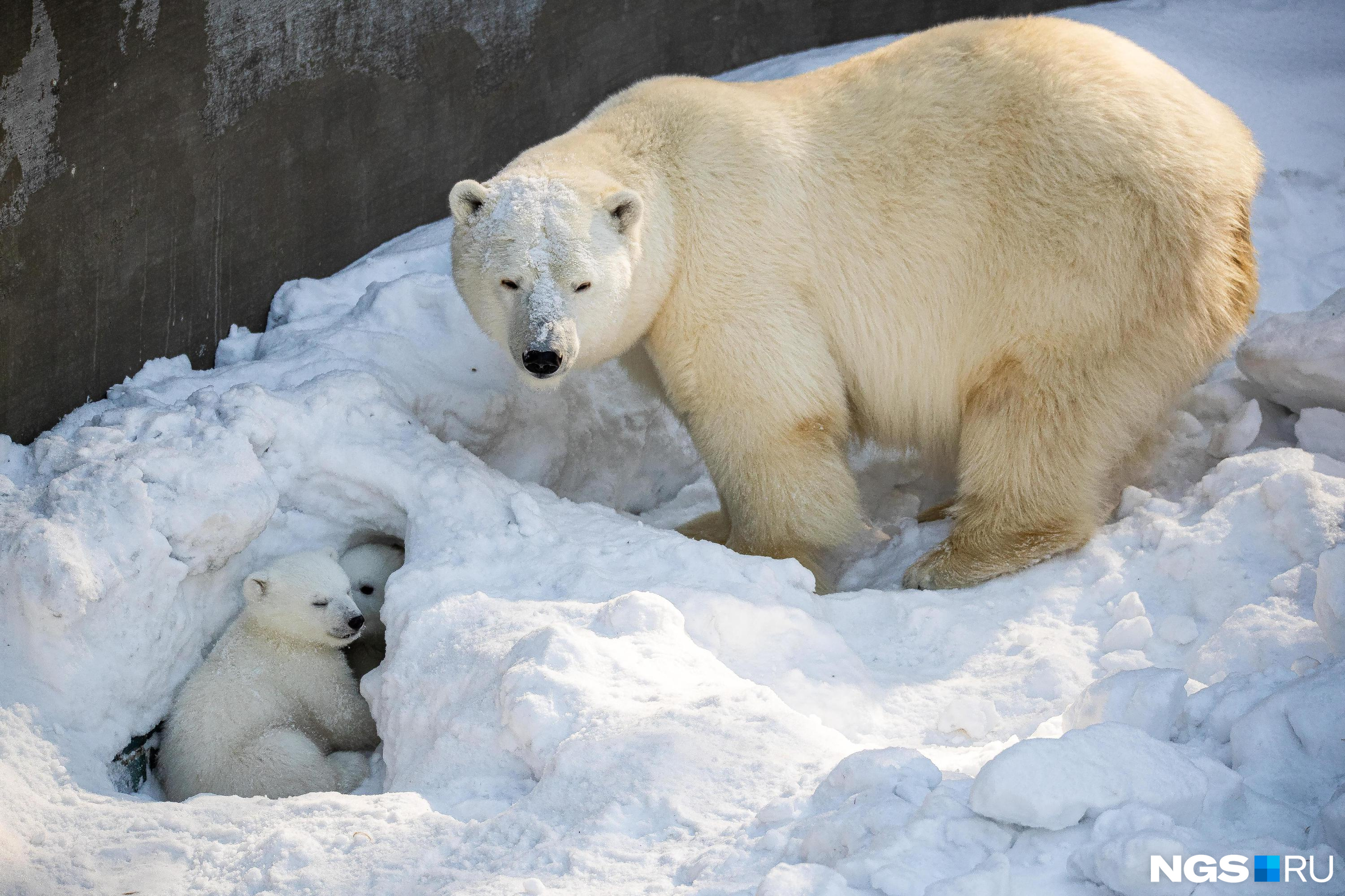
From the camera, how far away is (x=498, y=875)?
8.23 feet

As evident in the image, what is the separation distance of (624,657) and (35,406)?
2418 millimetres

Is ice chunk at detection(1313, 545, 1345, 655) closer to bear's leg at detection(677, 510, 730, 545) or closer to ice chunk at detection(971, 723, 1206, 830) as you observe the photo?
ice chunk at detection(971, 723, 1206, 830)

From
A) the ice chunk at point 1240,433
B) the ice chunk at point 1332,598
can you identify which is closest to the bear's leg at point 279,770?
the ice chunk at point 1332,598

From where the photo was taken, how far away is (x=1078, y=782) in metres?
2.22

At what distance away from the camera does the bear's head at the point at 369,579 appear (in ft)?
14.2

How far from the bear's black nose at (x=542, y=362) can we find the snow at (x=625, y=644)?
584mm

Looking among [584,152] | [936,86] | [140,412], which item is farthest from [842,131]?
[140,412]

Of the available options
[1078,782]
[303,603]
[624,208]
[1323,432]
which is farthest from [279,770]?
[1323,432]

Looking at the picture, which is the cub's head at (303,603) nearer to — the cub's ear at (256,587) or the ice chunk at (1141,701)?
the cub's ear at (256,587)

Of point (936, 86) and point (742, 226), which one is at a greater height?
A: point (936, 86)

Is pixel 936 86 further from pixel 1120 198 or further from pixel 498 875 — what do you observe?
pixel 498 875

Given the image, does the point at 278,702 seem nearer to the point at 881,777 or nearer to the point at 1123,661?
the point at 881,777

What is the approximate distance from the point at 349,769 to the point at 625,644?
1.14 metres

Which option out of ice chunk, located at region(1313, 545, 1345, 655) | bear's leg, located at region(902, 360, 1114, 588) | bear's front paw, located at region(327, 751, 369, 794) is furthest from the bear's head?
ice chunk, located at region(1313, 545, 1345, 655)
